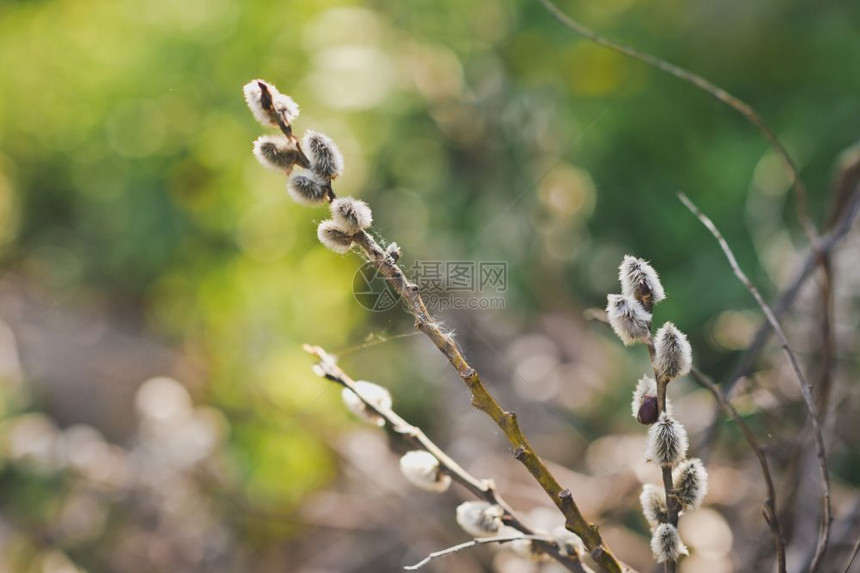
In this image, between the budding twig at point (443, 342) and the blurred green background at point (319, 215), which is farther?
the blurred green background at point (319, 215)

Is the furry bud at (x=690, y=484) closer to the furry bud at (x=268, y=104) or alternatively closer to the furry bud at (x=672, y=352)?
the furry bud at (x=672, y=352)

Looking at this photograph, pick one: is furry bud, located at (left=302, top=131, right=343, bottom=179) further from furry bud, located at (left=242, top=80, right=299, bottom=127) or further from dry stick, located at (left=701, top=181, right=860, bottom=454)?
dry stick, located at (left=701, top=181, right=860, bottom=454)

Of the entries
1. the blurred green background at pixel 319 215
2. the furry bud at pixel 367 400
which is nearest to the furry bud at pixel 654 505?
the furry bud at pixel 367 400

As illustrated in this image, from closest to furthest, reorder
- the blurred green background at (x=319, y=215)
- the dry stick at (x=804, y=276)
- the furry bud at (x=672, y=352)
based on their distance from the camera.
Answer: the furry bud at (x=672, y=352) → the dry stick at (x=804, y=276) → the blurred green background at (x=319, y=215)

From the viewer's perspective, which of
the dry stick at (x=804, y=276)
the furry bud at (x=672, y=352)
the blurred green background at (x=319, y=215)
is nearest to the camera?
the furry bud at (x=672, y=352)

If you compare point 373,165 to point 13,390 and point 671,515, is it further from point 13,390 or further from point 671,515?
point 671,515

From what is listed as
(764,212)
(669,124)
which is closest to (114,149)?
(669,124)
